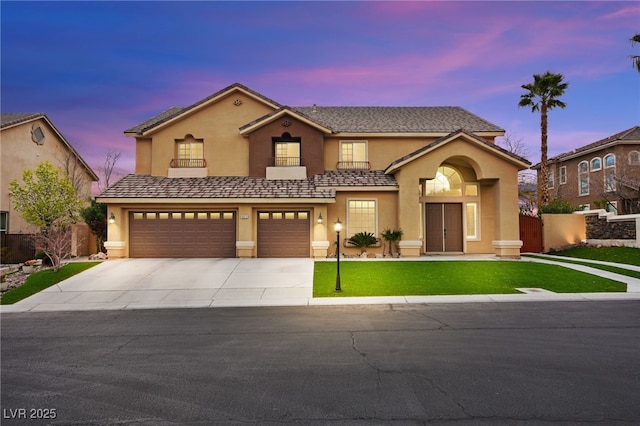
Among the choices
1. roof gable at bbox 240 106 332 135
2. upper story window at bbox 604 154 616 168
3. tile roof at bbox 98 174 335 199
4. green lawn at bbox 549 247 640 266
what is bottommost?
green lawn at bbox 549 247 640 266

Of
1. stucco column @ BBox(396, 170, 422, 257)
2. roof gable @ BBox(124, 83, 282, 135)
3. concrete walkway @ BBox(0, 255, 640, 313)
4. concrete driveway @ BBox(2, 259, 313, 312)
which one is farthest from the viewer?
roof gable @ BBox(124, 83, 282, 135)

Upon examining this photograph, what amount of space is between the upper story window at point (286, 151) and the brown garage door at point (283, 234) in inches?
133

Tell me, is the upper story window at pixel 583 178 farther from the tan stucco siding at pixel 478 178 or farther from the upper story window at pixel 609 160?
the tan stucco siding at pixel 478 178

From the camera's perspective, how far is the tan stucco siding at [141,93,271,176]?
20.8 metres

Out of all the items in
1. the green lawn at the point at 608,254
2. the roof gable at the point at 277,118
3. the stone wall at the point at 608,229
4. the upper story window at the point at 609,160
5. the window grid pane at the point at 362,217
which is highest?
the roof gable at the point at 277,118

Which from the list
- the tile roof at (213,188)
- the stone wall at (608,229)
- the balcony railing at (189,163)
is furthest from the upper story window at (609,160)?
the balcony railing at (189,163)

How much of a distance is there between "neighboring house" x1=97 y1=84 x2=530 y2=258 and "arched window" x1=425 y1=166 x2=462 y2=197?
57 mm

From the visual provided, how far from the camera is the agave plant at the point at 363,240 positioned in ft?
61.1

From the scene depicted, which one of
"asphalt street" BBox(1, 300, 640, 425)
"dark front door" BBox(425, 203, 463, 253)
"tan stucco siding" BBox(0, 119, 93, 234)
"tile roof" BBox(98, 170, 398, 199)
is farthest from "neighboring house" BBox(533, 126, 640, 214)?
"tan stucco siding" BBox(0, 119, 93, 234)

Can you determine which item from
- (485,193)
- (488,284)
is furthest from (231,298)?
(485,193)

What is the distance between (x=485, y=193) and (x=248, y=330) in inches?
658

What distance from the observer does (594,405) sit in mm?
4348

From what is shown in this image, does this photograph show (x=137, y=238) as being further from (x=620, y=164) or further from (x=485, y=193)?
(x=620, y=164)

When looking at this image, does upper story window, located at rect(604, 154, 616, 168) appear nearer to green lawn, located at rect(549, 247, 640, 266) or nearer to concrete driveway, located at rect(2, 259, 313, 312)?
green lawn, located at rect(549, 247, 640, 266)
